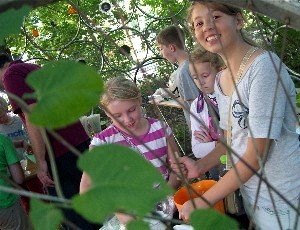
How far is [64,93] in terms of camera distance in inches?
14.7

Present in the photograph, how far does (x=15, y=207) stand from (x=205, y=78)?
1725 millimetres

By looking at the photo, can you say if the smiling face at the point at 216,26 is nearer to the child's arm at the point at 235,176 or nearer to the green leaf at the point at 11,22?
the child's arm at the point at 235,176

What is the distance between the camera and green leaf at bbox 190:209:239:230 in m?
0.46

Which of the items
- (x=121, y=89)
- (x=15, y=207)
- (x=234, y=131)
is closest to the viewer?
(x=234, y=131)

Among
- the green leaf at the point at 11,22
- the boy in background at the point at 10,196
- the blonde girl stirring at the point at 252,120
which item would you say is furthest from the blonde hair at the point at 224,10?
the boy in background at the point at 10,196

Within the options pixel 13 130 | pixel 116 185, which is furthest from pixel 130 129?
pixel 13 130

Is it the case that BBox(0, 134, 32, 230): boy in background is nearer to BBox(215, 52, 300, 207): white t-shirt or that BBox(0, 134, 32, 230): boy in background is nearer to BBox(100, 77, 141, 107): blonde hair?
BBox(100, 77, 141, 107): blonde hair

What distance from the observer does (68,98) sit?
37 cm

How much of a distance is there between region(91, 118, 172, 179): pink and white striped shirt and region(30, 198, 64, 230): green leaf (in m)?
1.55

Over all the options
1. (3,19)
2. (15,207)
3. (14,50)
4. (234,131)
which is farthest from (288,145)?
(14,50)

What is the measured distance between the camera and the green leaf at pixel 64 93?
Result: 371 millimetres

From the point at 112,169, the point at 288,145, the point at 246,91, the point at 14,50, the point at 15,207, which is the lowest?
the point at 15,207

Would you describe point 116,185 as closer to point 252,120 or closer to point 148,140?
point 252,120

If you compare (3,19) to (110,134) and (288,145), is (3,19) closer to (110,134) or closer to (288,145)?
(288,145)
